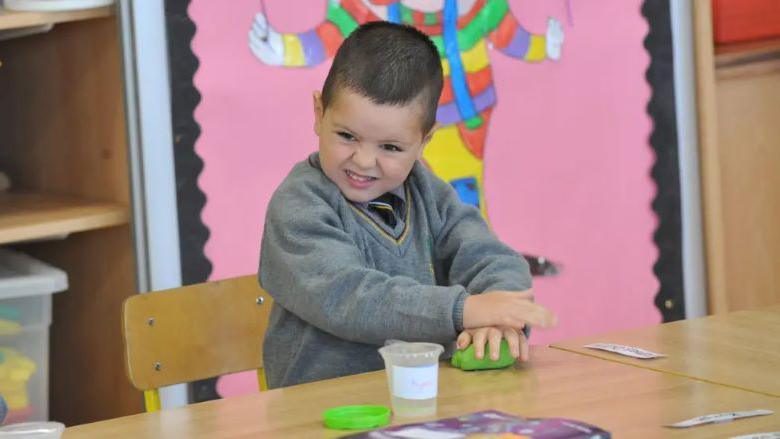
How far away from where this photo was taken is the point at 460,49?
2592mm

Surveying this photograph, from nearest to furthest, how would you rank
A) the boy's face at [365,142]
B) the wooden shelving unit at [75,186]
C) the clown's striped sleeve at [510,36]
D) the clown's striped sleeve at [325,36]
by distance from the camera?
the boy's face at [365,142], the wooden shelving unit at [75,186], the clown's striped sleeve at [325,36], the clown's striped sleeve at [510,36]

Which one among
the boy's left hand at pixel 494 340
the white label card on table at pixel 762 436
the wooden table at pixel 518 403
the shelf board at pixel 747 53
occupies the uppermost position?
the shelf board at pixel 747 53

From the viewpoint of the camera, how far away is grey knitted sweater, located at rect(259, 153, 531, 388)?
1.48 meters

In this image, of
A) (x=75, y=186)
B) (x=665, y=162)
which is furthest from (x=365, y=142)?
(x=665, y=162)

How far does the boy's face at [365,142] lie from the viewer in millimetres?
1573

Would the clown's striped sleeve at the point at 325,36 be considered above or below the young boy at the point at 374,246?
above

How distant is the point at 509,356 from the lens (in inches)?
56.3

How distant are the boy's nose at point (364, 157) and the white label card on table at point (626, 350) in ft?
1.15

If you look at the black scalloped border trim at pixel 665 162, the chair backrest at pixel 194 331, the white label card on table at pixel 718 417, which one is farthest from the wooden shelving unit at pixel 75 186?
the white label card on table at pixel 718 417

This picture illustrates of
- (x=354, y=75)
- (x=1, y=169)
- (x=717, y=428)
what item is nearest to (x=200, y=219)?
(x=1, y=169)

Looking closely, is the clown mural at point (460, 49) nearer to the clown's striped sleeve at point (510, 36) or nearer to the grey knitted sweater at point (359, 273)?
the clown's striped sleeve at point (510, 36)

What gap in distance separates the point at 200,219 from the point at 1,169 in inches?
26.4

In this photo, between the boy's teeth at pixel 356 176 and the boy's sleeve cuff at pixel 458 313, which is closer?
the boy's sleeve cuff at pixel 458 313

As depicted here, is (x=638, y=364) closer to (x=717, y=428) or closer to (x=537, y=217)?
(x=717, y=428)
